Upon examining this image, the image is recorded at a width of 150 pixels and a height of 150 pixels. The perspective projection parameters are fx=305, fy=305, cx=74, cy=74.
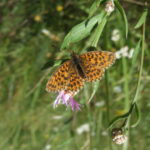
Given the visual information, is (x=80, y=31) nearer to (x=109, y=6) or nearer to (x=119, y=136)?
(x=109, y=6)

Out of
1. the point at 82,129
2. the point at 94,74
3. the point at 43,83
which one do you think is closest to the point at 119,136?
the point at 94,74

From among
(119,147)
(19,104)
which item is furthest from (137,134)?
(19,104)

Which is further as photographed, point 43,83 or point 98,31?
point 43,83

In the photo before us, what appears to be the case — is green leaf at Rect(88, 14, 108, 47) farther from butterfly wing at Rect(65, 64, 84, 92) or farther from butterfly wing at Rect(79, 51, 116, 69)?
butterfly wing at Rect(65, 64, 84, 92)

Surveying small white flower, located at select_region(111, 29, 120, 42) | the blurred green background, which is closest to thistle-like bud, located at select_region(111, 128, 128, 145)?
the blurred green background

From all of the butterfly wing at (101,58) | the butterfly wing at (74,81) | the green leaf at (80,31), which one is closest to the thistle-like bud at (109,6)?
the green leaf at (80,31)

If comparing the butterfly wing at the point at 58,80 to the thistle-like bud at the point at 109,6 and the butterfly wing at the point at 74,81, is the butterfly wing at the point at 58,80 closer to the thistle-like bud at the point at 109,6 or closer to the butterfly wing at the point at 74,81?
the butterfly wing at the point at 74,81
